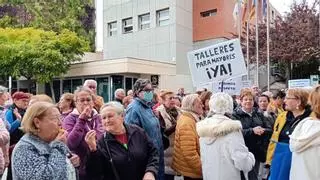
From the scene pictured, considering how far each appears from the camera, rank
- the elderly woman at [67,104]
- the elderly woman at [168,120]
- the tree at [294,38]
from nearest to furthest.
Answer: the elderly woman at [67,104] → the elderly woman at [168,120] → the tree at [294,38]

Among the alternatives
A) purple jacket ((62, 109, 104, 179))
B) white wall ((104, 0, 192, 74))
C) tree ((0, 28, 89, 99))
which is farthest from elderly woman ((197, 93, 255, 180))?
white wall ((104, 0, 192, 74))

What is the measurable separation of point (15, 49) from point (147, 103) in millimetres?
27376

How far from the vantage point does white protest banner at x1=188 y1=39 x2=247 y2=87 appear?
959cm

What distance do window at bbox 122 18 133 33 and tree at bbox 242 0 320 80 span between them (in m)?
8.25

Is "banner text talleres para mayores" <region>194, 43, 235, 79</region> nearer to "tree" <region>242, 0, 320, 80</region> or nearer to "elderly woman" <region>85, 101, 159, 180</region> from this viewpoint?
"elderly woman" <region>85, 101, 159, 180</region>

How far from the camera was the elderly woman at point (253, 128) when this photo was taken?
690 centimetres

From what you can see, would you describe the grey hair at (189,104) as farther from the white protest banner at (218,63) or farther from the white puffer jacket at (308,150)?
the white protest banner at (218,63)

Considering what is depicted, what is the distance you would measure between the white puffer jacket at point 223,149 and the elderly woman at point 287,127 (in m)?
0.34

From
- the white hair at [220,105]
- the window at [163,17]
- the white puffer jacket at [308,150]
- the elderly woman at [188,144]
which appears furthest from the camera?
the window at [163,17]

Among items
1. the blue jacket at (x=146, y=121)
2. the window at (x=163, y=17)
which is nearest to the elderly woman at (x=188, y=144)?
the blue jacket at (x=146, y=121)

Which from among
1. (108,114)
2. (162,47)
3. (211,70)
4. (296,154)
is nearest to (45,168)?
(108,114)

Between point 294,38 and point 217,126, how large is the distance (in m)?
24.8

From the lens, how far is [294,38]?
94.8 feet

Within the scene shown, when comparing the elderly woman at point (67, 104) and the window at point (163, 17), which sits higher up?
the window at point (163, 17)
